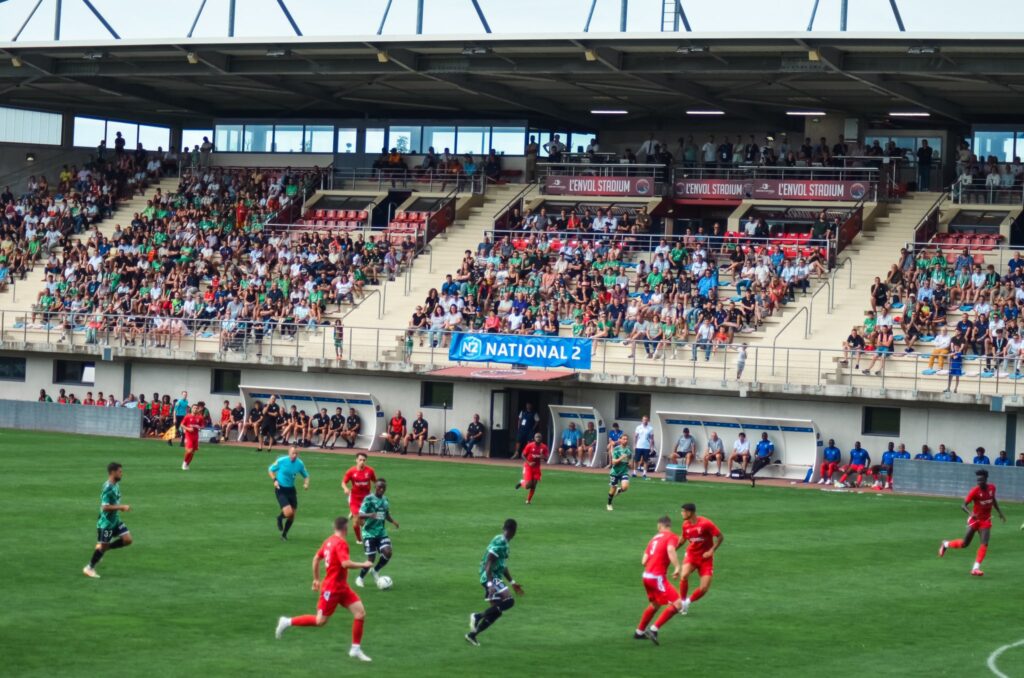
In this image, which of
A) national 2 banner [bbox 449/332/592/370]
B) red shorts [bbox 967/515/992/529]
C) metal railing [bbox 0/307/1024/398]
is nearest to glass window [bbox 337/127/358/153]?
metal railing [bbox 0/307/1024/398]

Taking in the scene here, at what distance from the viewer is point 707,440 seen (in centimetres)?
4272

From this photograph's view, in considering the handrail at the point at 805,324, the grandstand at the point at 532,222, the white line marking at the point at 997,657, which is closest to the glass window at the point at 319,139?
the grandstand at the point at 532,222

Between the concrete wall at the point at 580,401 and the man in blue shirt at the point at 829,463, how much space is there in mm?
670

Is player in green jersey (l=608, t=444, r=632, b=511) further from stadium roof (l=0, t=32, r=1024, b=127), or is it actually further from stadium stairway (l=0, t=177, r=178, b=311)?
stadium stairway (l=0, t=177, r=178, b=311)

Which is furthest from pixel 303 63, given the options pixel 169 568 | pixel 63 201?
pixel 169 568

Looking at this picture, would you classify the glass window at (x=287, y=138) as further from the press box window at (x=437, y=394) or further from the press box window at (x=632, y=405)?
the press box window at (x=632, y=405)

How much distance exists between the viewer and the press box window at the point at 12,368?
52.0 meters

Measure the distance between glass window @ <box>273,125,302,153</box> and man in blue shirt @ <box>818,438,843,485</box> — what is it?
28898mm

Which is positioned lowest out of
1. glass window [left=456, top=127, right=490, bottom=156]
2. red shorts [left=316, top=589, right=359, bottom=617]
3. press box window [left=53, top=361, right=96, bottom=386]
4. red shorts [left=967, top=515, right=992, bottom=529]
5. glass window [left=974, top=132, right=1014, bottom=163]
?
red shorts [left=316, top=589, right=359, bottom=617]

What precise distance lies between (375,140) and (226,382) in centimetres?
1560

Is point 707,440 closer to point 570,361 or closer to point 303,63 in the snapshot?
point 570,361

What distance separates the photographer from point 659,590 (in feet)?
58.7

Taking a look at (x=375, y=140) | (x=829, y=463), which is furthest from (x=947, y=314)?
(x=375, y=140)

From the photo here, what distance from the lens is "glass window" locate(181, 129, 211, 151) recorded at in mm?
67312
